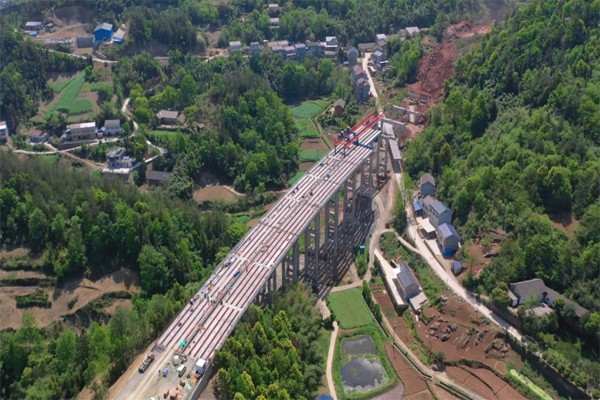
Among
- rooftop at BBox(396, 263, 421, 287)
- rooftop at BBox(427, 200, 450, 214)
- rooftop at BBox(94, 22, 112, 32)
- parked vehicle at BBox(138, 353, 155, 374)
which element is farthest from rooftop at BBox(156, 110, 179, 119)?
parked vehicle at BBox(138, 353, 155, 374)

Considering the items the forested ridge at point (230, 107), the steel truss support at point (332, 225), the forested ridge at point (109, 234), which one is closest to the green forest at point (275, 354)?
the forested ridge at point (109, 234)

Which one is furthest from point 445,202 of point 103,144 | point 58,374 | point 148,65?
point 148,65

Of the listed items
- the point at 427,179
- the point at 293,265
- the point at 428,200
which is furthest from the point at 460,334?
the point at 427,179

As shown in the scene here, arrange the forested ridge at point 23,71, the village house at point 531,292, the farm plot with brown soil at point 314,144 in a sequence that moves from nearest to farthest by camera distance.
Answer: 1. the village house at point 531,292
2. the farm plot with brown soil at point 314,144
3. the forested ridge at point 23,71

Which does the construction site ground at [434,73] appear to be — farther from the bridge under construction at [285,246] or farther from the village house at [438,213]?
the village house at [438,213]

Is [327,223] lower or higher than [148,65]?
lower

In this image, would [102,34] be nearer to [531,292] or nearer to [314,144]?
[314,144]

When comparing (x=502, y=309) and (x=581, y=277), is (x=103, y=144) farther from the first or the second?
(x=581, y=277)

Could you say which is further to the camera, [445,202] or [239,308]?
[445,202]
